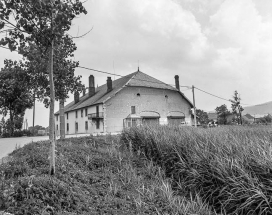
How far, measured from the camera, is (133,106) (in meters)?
32.8

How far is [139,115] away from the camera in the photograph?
3294 centimetres

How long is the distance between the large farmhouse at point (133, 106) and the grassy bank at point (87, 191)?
79.1 feet

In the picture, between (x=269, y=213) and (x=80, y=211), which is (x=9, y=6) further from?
(x=269, y=213)

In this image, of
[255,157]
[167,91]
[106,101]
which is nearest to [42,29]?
[255,157]

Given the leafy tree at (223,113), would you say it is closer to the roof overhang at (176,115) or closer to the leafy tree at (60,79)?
the roof overhang at (176,115)

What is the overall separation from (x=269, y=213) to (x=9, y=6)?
18.1ft

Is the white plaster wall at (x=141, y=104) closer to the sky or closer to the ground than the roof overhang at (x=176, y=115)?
closer to the sky

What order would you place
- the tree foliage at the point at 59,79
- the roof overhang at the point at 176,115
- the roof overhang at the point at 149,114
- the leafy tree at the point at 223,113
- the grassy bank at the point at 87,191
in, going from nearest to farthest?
the grassy bank at the point at 87,191 → the tree foliage at the point at 59,79 → the roof overhang at the point at 149,114 → the roof overhang at the point at 176,115 → the leafy tree at the point at 223,113

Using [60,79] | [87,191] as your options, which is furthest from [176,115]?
[87,191]

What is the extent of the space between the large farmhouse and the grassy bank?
24.1 metres

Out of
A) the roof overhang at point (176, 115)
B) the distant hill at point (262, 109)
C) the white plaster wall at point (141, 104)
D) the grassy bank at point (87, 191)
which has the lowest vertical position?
the grassy bank at point (87, 191)

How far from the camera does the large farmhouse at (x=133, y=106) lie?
30.8 meters

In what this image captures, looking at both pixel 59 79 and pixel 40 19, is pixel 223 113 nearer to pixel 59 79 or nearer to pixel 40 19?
pixel 59 79

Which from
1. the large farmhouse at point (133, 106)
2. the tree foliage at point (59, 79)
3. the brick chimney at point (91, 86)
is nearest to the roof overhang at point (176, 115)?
the large farmhouse at point (133, 106)
